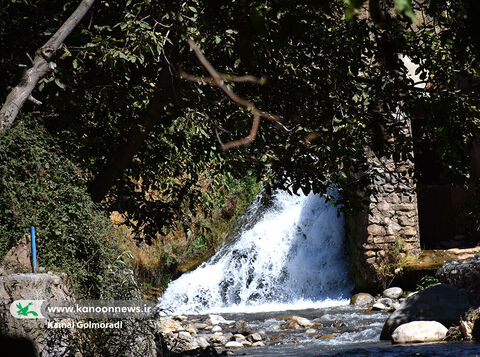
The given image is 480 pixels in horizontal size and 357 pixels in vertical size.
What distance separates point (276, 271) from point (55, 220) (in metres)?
10.7

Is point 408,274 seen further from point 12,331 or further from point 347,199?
point 12,331

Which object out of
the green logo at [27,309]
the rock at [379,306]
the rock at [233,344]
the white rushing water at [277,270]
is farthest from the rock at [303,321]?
the green logo at [27,309]

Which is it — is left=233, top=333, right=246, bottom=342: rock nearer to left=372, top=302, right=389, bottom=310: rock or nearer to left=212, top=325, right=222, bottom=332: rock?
left=212, top=325, right=222, bottom=332: rock

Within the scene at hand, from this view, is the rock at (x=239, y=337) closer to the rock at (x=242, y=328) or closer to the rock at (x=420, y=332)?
the rock at (x=242, y=328)

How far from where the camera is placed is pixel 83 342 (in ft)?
15.9

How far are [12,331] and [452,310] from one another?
21.7 ft

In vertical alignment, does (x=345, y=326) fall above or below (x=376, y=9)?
below

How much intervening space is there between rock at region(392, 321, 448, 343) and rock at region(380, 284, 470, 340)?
361 mm

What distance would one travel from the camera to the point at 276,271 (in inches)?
609

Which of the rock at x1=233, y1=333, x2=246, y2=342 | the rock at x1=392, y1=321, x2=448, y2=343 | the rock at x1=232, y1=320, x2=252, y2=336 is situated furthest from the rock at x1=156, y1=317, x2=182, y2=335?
the rock at x1=392, y1=321, x2=448, y2=343

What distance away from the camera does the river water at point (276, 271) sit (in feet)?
47.0

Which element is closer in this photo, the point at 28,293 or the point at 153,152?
the point at 28,293

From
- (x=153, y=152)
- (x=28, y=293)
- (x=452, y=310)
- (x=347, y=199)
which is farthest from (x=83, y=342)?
(x=452, y=310)

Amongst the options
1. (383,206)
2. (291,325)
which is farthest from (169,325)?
(383,206)
